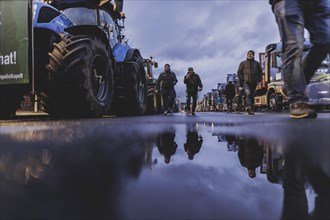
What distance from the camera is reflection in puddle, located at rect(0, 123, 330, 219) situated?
0.71 metres

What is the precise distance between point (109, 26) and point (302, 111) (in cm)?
445

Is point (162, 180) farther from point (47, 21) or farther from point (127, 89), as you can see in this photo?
point (127, 89)

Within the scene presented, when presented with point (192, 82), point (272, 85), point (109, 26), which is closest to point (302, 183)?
point (109, 26)

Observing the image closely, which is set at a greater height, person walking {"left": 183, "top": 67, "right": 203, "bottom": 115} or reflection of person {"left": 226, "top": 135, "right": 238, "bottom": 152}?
person walking {"left": 183, "top": 67, "right": 203, "bottom": 115}

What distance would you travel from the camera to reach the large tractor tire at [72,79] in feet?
12.7

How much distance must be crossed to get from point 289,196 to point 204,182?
220mm

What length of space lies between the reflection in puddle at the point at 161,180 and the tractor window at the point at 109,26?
16.0 ft

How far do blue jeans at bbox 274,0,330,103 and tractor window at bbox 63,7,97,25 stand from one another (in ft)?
12.2

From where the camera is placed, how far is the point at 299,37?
8.72ft

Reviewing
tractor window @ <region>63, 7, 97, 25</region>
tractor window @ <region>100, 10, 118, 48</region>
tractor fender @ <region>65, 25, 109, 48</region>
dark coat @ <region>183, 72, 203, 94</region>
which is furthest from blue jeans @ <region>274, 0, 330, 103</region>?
dark coat @ <region>183, 72, 203, 94</region>

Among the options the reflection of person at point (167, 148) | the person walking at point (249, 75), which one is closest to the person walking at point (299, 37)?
the reflection of person at point (167, 148)

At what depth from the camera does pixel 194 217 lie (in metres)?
0.68

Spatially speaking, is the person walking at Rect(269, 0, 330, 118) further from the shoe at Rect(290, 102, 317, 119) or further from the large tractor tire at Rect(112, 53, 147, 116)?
the large tractor tire at Rect(112, 53, 147, 116)

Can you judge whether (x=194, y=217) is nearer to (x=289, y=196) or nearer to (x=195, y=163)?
(x=289, y=196)
